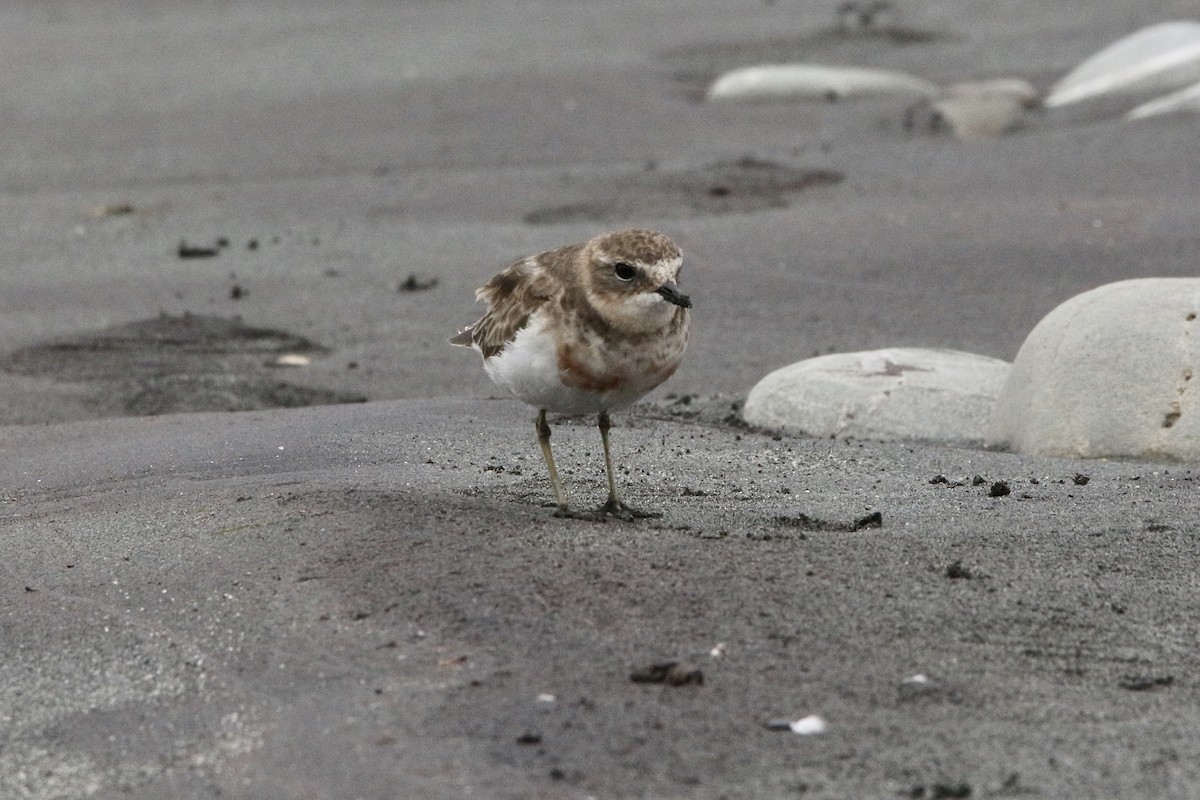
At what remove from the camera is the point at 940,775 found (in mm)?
4109

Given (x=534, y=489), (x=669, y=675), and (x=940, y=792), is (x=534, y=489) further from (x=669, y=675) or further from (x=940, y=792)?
(x=940, y=792)

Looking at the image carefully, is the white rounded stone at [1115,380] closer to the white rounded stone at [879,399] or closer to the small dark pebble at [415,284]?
the white rounded stone at [879,399]

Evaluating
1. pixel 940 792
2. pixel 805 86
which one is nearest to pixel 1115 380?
pixel 940 792

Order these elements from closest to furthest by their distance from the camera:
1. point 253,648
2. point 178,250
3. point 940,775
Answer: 1. point 940,775
2. point 253,648
3. point 178,250

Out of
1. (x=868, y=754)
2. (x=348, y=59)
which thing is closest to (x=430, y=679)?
(x=868, y=754)

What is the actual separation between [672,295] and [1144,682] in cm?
181

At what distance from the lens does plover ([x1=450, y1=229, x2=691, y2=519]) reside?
549cm

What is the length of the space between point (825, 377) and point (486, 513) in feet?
9.15

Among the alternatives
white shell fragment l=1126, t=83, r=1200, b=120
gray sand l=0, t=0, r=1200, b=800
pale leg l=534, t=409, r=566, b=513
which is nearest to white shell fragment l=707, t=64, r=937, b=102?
gray sand l=0, t=0, r=1200, b=800

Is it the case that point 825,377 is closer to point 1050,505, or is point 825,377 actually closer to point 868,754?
point 1050,505

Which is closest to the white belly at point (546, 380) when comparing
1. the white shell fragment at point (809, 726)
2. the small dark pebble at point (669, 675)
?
the small dark pebble at point (669, 675)

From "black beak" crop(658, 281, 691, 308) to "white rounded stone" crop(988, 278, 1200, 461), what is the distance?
2.49 meters

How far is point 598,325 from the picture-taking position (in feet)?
18.3

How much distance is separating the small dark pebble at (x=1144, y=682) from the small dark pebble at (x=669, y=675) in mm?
1148
